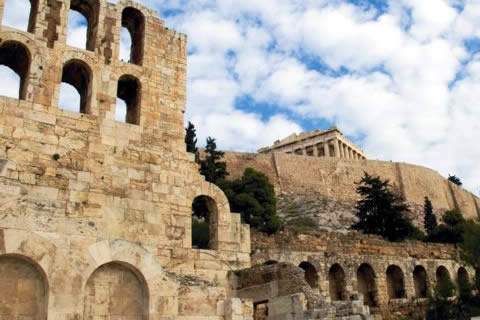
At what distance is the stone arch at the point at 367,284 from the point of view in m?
24.7

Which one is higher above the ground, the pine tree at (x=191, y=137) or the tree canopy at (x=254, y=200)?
the pine tree at (x=191, y=137)

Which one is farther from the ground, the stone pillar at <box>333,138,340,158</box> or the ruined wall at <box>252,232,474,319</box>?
the stone pillar at <box>333,138,340,158</box>

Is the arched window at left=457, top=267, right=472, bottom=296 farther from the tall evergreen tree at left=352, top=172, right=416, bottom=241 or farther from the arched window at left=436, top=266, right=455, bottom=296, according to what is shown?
the tall evergreen tree at left=352, top=172, right=416, bottom=241

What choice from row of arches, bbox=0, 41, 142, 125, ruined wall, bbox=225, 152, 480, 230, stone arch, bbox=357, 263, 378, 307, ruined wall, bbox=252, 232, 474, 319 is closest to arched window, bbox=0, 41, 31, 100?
row of arches, bbox=0, 41, 142, 125

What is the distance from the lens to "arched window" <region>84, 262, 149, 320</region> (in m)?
10.7

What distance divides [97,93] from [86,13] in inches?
132

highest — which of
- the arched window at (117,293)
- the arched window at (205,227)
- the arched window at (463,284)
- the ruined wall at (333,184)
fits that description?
the ruined wall at (333,184)

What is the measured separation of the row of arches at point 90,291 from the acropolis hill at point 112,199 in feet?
0.08

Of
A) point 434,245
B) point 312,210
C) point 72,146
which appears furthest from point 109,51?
point 312,210

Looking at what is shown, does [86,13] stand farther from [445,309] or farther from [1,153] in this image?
[445,309]

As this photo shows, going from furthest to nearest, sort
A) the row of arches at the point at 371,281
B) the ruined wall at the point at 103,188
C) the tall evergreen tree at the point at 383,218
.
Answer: the tall evergreen tree at the point at 383,218
the row of arches at the point at 371,281
the ruined wall at the point at 103,188

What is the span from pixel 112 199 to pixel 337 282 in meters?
14.1

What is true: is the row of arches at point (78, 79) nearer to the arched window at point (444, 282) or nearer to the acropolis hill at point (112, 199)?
the acropolis hill at point (112, 199)

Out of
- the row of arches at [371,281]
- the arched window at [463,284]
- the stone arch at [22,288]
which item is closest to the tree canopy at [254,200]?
the row of arches at [371,281]
